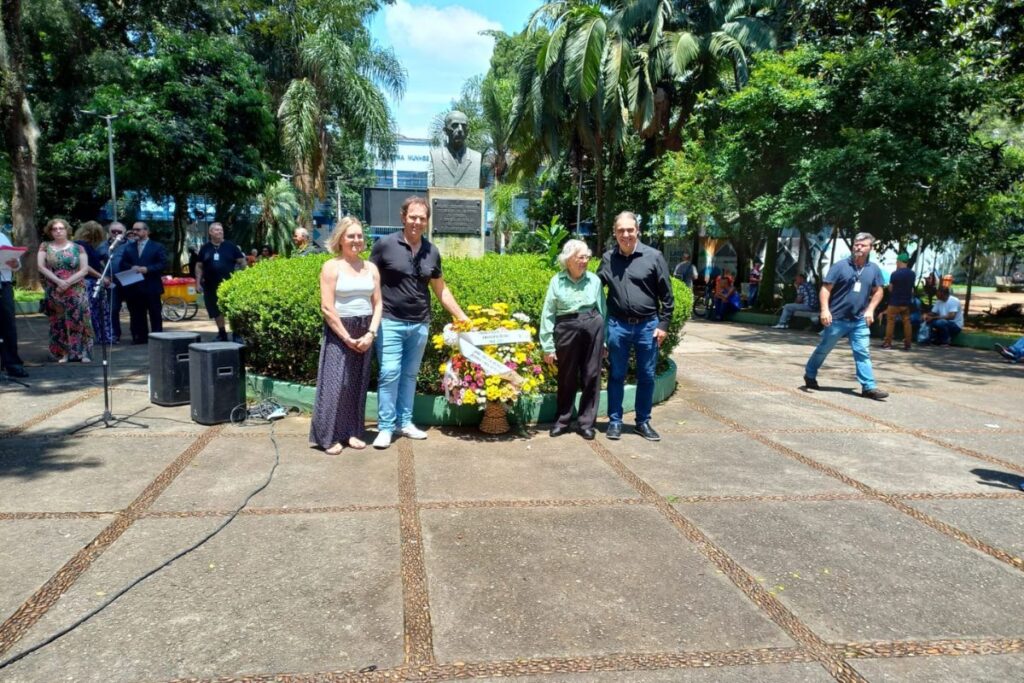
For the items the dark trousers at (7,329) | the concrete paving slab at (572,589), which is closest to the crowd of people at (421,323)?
the concrete paving slab at (572,589)

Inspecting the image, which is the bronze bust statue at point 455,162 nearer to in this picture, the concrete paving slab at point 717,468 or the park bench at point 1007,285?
the concrete paving slab at point 717,468

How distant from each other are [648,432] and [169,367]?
440 cm

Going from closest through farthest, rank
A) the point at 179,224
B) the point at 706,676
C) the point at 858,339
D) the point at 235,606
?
the point at 706,676, the point at 235,606, the point at 858,339, the point at 179,224

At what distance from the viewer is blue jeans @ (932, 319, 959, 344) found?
13.2 metres

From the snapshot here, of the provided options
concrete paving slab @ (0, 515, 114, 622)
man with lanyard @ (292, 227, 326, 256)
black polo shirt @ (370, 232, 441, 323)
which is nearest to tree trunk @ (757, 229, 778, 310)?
man with lanyard @ (292, 227, 326, 256)

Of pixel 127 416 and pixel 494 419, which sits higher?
pixel 494 419

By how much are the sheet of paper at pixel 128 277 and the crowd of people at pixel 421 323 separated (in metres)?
5.81

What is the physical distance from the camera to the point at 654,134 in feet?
78.6

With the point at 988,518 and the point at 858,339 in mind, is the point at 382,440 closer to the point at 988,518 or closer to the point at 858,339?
the point at 988,518

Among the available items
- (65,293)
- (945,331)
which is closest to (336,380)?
(65,293)

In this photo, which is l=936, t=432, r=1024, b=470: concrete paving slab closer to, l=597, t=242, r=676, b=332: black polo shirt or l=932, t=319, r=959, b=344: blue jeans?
l=597, t=242, r=676, b=332: black polo shirt

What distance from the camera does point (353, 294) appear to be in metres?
5.12

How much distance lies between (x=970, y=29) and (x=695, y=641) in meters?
15.4

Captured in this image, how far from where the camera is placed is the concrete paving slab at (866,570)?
2975 mm
